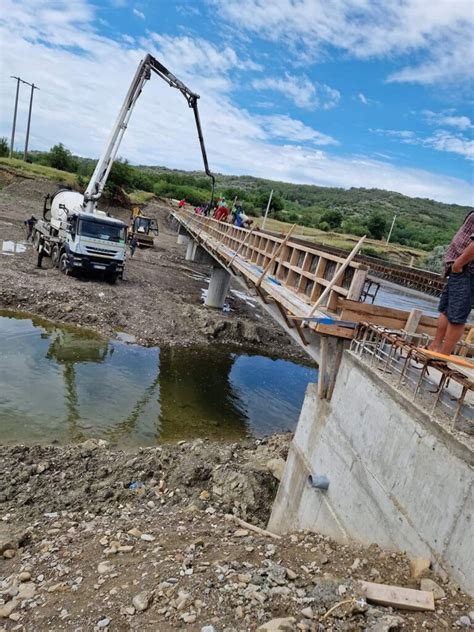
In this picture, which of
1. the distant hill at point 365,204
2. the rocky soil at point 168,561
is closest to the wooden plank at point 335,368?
the rocky soil at point 168,561

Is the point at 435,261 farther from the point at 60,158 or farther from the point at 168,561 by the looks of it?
the point at 60,158

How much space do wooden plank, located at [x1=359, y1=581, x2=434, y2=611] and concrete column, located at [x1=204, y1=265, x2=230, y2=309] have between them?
18242mm

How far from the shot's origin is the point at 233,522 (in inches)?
251

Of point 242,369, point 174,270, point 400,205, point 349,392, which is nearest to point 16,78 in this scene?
point 174,270

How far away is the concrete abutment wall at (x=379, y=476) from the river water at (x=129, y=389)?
14.4ft

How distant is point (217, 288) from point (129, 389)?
10.5 metres

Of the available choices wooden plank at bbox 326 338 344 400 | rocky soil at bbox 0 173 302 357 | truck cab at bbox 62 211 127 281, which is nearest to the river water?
rocky soil at bbox 0 173 302 357

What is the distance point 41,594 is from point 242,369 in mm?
11927

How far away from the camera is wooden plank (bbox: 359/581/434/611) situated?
11.5 ft

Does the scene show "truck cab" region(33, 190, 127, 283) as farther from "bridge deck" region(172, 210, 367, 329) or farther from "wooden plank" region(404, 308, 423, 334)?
"wooden plank" region(404, 308, 423, 334)

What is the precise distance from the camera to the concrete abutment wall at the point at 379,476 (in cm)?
388

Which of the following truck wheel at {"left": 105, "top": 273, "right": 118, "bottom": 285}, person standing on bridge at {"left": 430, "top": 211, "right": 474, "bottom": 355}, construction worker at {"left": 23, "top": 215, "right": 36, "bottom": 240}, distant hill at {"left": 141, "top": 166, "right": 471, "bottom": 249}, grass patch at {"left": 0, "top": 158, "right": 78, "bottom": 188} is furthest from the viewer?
distant hill at {"left": 141, "top": 166, "right": 471, "bottom": 249}

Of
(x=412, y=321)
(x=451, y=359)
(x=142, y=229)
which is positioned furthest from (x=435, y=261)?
(x=451, y=359)

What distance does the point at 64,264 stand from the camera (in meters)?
20.4
